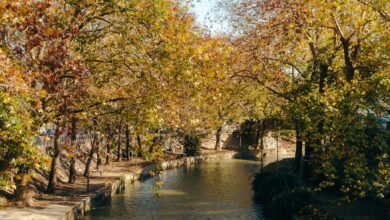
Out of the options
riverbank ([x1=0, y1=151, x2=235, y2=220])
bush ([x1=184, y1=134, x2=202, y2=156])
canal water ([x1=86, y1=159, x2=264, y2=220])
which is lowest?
canal water ([x1=86, y1=159, x2=264, y2=220])

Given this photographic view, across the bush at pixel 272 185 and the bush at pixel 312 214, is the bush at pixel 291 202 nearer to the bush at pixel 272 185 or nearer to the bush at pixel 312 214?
the bush at pixel 312 214

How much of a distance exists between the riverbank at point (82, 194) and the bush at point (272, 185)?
6850 mm

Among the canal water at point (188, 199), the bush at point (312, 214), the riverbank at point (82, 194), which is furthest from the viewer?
the canal water at point (188, 199)

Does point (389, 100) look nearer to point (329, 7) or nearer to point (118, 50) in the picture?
point (329, 7)

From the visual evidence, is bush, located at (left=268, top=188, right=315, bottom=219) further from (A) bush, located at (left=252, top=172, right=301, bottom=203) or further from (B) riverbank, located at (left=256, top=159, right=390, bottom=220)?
(A) bush, located at (left=252, top=172, right=301, bottom=203)

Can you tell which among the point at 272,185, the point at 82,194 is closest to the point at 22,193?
the point at 82,194

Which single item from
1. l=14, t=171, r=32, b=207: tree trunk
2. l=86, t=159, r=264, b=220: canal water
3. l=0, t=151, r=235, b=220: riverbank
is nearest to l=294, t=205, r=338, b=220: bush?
l=86, t=159, r=264, b=220: canal water

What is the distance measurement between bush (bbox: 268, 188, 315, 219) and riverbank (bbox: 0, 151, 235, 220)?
6339 millimetres

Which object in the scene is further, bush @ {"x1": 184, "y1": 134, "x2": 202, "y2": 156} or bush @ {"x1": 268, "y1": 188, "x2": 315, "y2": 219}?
bush @ {"x1": 184, "y1": 134, "x2": 202, "y2": 156}

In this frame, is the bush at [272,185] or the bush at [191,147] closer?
the bush at [272,185]

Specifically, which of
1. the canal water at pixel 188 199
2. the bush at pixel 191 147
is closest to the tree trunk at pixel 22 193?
the canal water at pixel 188 199

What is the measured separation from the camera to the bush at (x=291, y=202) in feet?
64.2

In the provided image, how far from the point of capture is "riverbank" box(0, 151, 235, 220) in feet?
58.5

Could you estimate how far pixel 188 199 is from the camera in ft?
84.3
